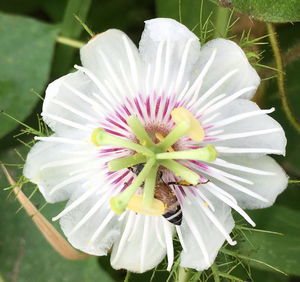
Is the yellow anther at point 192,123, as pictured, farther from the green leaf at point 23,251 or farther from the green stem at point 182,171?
the green leaf at point 23,251

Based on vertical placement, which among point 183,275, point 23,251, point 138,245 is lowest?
point 23,251

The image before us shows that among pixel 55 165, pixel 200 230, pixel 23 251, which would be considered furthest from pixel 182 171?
pixel 23 251

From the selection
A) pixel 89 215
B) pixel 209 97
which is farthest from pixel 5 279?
pixel 209 97

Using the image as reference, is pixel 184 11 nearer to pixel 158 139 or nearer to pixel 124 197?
pixel 158 139

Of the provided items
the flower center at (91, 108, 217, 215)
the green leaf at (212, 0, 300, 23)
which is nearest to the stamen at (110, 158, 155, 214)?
the flower center at (91, 108, 217, 215)

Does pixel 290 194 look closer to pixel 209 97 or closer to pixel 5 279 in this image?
pixel 209 97

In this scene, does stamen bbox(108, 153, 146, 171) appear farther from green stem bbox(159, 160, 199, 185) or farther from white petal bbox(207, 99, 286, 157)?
white petal bbox(207, 99, 286, 157)
